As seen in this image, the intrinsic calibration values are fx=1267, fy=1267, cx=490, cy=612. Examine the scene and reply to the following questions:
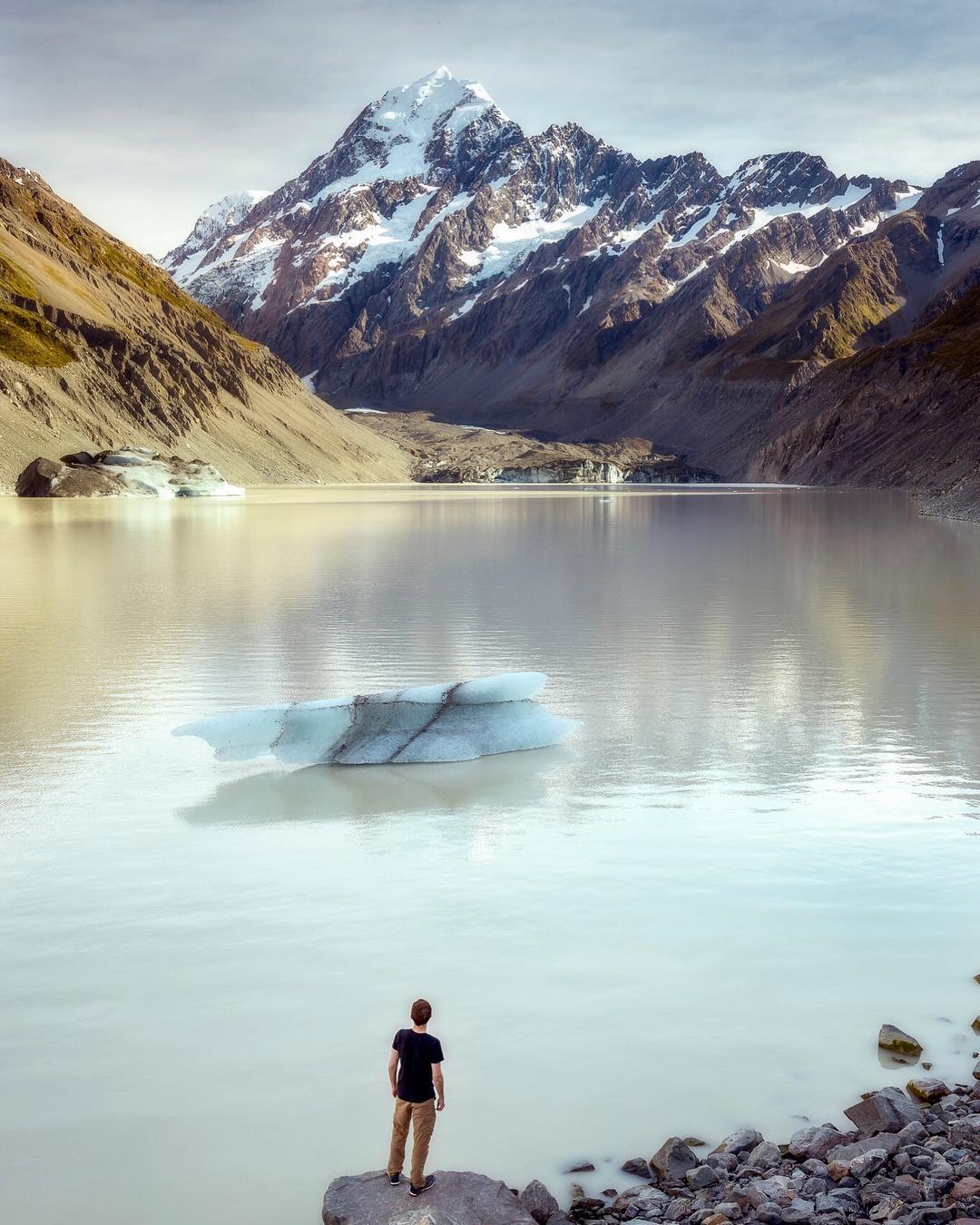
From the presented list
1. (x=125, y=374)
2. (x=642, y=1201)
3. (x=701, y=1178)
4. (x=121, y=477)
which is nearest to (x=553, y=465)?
(x=125, y=374)

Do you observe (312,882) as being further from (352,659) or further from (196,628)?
(196,628)

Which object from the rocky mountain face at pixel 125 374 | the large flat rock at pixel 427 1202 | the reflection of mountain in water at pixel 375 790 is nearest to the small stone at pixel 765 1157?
the large flat rock at pixel 427 1202

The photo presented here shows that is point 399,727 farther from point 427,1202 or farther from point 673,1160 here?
point 427,1202

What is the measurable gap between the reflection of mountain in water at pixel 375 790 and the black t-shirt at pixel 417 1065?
18.2ft

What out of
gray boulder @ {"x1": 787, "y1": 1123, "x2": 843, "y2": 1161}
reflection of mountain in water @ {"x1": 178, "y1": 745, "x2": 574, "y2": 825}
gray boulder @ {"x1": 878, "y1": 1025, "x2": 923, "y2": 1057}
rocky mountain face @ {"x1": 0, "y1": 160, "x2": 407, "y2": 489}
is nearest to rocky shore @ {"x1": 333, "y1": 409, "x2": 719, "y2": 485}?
rocky mountain face @ {"x1": 0, "y1": 160, "x2": 407, "y2": 489}

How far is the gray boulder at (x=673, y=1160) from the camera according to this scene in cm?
552

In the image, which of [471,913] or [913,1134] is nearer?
[913,1134]

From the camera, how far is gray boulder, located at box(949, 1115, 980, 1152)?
545 centimetres

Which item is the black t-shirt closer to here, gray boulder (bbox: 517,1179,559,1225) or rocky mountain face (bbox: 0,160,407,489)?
gray boulder (bbox: 517,1179,559,1225)

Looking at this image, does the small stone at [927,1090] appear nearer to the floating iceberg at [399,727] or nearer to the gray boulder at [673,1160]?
the gray boulder at [673,1160]

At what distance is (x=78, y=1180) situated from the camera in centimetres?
561

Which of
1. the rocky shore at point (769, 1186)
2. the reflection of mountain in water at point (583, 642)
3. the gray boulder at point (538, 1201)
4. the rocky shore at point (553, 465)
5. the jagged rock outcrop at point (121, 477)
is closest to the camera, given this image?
the rocky shore at point (769, 1186)

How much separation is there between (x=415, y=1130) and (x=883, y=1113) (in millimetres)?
2158

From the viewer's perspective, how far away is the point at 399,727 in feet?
41.9
